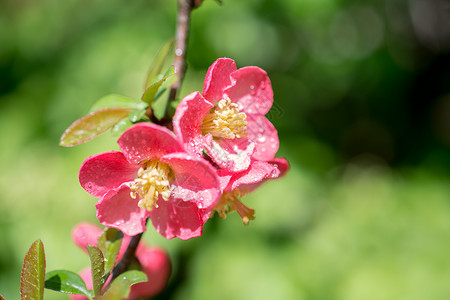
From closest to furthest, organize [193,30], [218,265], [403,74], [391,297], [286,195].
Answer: [391,297] → [218,265] → [286,195] → [193,30] → [403,74]

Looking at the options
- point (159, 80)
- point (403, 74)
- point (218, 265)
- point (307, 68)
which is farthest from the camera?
point (403, 74)

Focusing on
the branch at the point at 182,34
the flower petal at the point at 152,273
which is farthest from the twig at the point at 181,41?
the flower petal at the point at 152,273

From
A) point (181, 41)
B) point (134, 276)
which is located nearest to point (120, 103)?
point (181, 41)

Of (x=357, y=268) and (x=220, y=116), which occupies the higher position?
(x=220, y=116)

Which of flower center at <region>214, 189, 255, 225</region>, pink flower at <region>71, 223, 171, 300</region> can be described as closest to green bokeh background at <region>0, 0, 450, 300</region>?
pink flower at <region>71, 223, 171, 300</region>

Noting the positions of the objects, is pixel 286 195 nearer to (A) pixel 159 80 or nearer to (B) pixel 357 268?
(B) pixel 357 268

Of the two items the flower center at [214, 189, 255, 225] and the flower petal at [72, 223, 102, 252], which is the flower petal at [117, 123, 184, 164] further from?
the flower petal at [72, 223, 102, 252]

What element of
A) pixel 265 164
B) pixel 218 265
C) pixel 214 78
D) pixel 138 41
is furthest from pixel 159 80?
pixel 138 41

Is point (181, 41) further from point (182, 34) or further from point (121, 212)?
point (121, 212)
